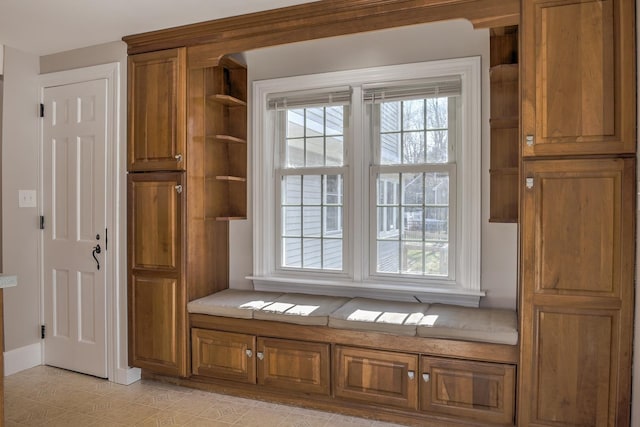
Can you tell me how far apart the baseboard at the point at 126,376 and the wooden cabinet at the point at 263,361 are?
1.75 feet

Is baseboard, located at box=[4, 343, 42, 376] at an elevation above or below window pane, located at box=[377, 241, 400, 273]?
below

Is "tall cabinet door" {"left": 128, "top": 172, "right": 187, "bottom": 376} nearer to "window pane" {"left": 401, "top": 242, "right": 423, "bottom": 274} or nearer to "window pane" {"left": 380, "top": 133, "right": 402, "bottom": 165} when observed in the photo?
"window pane" {"left": 380, "top": 133, "right": 402, "bottom": 165}

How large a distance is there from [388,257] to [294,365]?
1.02 meters

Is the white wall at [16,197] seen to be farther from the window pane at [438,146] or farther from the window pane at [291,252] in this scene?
the window pane at [438,146]

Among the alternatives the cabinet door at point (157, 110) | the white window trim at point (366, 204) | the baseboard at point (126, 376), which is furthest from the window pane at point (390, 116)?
the baseboard at point (126, 376)

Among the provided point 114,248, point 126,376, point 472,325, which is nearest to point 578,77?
point 472,325

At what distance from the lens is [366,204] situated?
3229mm

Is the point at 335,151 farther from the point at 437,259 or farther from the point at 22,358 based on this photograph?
the point at 22,358

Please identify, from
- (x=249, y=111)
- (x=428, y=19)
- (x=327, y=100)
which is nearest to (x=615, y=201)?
(x=428, y=19)

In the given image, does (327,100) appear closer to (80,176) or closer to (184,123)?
(184,123)

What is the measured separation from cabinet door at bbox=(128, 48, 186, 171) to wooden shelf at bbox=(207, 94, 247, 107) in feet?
0.82

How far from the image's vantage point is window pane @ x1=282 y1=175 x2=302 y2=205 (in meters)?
3.49

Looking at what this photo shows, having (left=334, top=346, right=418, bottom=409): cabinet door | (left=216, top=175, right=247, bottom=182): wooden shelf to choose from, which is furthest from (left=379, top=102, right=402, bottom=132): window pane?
(left=334, top=346, right=418, bottom=409): cabinet door

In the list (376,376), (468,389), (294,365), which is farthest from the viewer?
(294,365)
